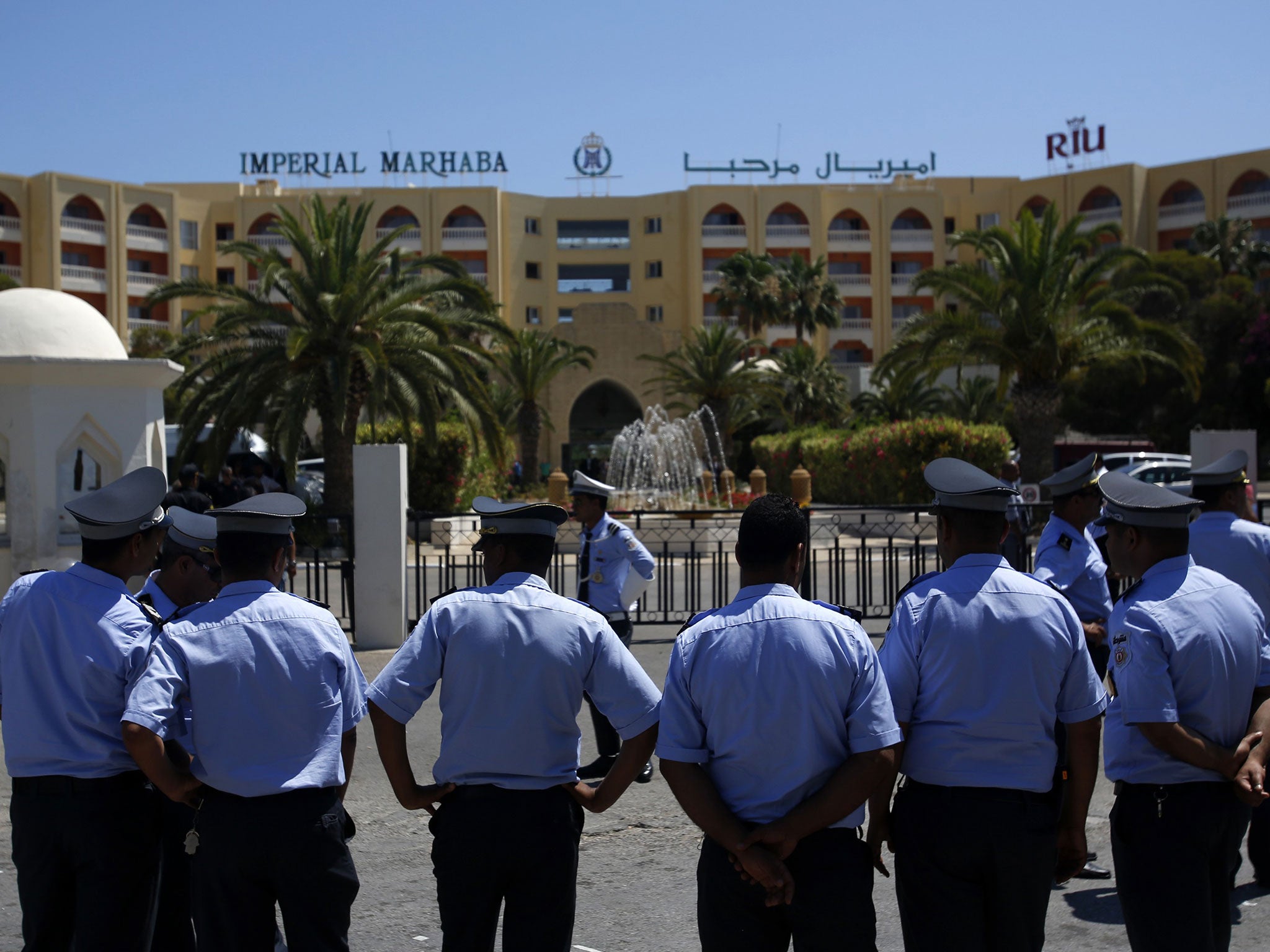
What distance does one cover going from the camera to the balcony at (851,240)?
6831 cm

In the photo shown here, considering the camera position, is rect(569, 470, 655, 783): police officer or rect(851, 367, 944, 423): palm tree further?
rect(851, 367, 944, 423): palm tree

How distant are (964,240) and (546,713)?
25.4 meters

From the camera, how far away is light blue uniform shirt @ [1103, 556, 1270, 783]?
11.9 ft

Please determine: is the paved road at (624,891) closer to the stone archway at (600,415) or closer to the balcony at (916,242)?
the stone archway at (600,415)

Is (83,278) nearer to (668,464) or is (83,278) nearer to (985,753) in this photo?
(668,464)

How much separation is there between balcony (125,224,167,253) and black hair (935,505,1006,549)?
66.1 m

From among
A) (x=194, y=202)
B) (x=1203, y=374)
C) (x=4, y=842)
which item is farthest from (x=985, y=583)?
(x=194, y=202)

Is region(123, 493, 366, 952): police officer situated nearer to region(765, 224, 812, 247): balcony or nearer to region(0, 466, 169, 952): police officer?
region(0, 466, 169, 952): police officer

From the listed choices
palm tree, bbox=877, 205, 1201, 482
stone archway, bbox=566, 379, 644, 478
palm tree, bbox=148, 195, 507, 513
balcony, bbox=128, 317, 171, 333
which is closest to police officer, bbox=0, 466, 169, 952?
palm tree, bbox=148, 195, 507, 513

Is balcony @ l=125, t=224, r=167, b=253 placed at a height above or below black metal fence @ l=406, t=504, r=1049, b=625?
above

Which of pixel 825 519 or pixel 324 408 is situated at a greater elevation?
pixel 324 408

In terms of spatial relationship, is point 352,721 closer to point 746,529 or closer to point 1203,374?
point 746,529

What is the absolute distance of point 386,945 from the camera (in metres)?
4.82

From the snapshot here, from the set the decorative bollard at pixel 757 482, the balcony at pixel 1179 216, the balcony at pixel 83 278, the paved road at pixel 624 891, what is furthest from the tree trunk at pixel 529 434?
the balcony at pixel 1179 216
